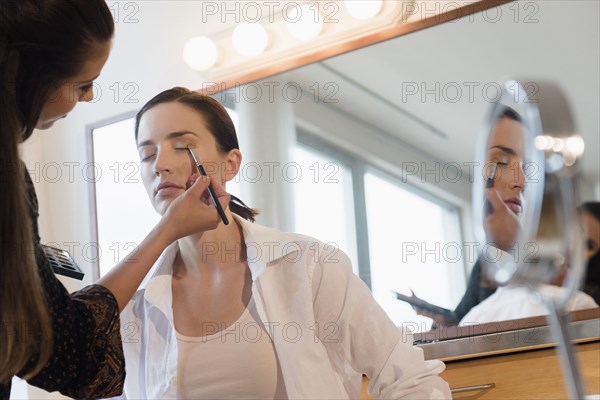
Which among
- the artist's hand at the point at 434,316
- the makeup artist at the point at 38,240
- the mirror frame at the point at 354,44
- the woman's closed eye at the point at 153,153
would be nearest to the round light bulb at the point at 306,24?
the mirror frame at the point at 354,44

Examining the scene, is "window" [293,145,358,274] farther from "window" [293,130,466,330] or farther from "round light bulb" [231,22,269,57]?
"round light bulb" [231,22,269,57]

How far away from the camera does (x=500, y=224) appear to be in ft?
1.98

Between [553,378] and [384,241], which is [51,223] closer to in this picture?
[384,241]

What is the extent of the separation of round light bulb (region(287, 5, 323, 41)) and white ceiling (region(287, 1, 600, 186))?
3.2 inches

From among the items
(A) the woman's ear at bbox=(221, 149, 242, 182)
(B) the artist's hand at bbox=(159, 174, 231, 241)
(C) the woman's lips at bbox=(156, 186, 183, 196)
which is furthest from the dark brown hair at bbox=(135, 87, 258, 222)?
(B) the artist's hand at bbox=(159, 174, 231, 241)

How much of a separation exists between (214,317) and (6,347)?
0.53 m

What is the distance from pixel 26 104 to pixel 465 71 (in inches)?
35.2

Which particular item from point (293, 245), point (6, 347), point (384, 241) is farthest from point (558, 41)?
point (6, 347)

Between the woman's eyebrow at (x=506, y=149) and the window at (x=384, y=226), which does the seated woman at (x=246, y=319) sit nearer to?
the window at (x=384, y=226)

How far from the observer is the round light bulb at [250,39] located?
1.76 m

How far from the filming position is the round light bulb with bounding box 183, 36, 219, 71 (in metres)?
1.82

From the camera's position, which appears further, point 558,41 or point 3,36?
point 558,41

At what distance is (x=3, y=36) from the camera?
30.8 inches

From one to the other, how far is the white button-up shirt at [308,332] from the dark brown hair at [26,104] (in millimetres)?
466
